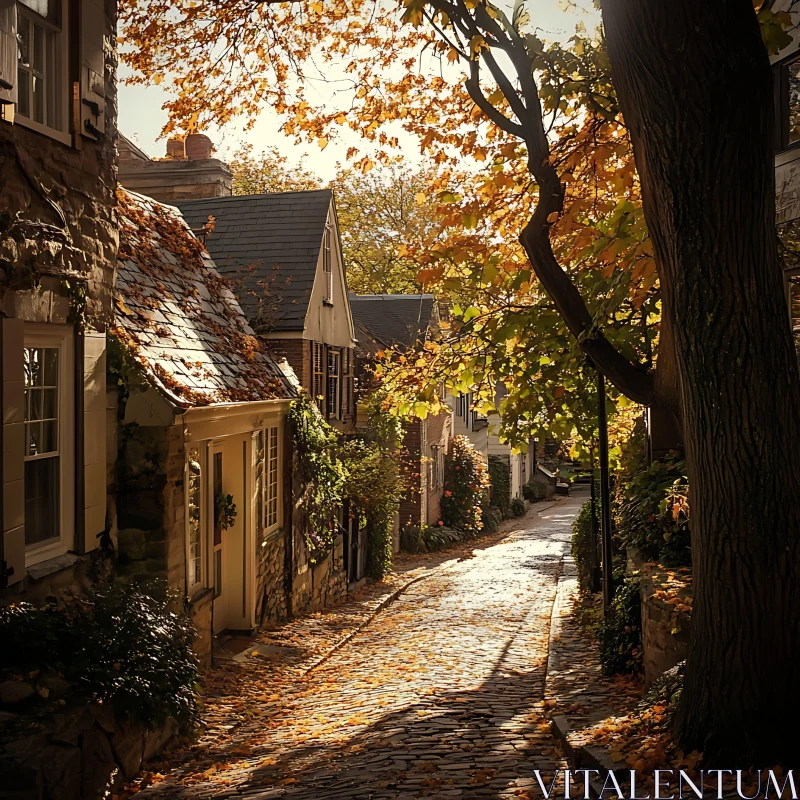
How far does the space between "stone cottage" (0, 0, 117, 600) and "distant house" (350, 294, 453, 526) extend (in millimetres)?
15503

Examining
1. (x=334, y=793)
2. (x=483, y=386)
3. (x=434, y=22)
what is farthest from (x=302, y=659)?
(x=434, y=22)

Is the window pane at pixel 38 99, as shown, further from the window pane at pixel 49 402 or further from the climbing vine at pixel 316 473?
the climbing vine at pixel 316 473

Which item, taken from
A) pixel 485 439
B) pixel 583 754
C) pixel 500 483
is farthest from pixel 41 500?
pixel 485 439

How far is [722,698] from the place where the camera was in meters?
5.52

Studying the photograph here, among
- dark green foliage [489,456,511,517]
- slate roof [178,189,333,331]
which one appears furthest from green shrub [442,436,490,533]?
slate roof [178,189,333,331]

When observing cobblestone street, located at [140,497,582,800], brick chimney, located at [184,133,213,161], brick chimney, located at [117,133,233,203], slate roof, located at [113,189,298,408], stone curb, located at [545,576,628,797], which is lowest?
cobblestone street, located at [140,497,582,800]

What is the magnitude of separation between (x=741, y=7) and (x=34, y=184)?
550cm

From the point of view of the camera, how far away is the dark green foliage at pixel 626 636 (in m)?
9.73

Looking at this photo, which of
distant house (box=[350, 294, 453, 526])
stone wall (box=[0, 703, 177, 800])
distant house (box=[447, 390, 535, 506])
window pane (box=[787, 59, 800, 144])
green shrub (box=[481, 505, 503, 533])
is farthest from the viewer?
distant house (box=[447, 390, 535, 506])

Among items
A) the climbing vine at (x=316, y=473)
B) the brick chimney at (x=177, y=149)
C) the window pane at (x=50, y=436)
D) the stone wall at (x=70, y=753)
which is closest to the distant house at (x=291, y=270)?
the climbing vine at (x=316, y=473)

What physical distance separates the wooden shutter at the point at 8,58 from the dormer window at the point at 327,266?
35.6 feet

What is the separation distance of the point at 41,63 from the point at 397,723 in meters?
6.81

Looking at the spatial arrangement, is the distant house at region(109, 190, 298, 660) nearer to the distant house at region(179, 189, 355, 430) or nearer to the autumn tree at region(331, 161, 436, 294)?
the distant house at region(179, 189, 355, 430)

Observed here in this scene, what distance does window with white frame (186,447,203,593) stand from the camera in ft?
33.5
